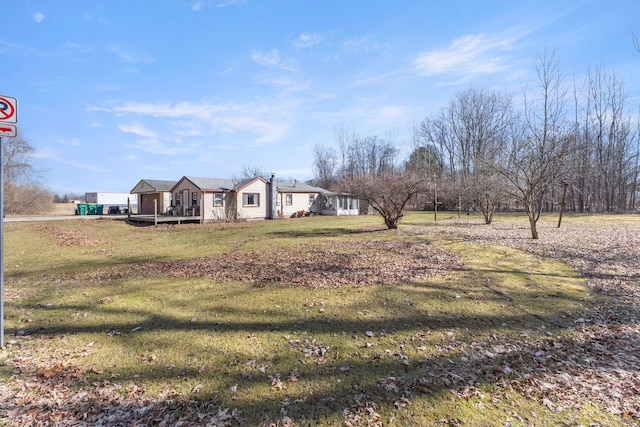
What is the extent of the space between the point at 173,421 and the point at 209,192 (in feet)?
82.3

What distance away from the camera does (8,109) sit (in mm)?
3855

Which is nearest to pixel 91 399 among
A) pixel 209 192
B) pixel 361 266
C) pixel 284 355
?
pixel 284 355

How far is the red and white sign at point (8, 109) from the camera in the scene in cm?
379

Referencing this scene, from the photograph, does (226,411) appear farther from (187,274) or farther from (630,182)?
(630,182)

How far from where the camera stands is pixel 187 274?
7977 millimetres

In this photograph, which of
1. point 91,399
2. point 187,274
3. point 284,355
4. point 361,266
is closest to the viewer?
point 91,399

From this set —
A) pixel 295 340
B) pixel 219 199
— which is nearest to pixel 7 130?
pixel 295 340

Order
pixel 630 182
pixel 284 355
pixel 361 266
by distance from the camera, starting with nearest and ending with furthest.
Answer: pixel 284 355 < pixel 361 266 < pixel 630 182

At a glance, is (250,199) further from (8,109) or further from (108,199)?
(108,199)

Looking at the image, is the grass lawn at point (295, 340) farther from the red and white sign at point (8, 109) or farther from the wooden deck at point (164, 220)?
the wooden deck at point (164, 220)

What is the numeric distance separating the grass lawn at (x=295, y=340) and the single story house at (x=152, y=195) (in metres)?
23.8

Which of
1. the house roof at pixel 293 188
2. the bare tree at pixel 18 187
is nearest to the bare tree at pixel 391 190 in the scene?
the house roof at pixel 293 188

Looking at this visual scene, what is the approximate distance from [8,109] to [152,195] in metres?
31.2

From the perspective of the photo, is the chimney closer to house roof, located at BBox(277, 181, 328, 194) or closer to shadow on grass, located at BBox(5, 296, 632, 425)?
house roof, located at BBox(277, 181, 328, 194)
